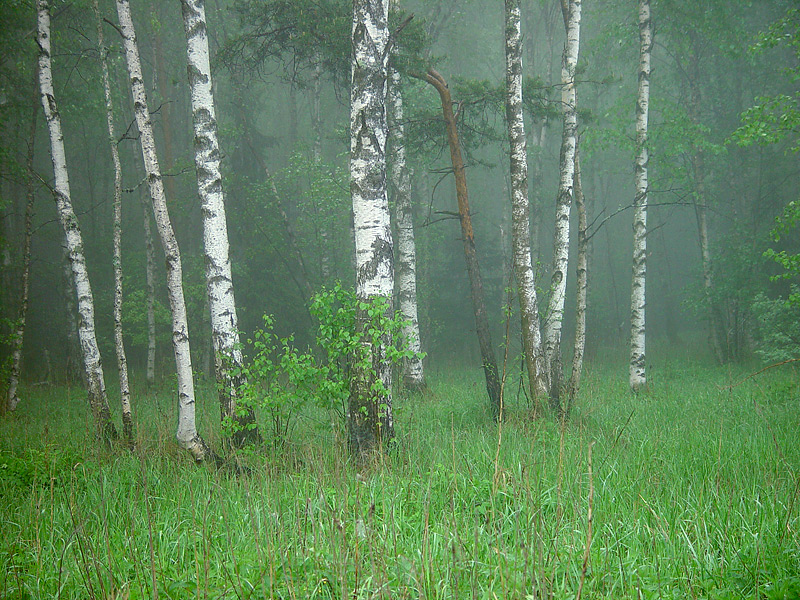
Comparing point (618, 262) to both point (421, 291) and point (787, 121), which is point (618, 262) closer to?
point (421, 291)

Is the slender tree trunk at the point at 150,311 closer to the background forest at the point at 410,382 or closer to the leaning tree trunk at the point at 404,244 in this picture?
the background forest at the point at 410,382

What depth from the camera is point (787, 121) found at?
8.27m

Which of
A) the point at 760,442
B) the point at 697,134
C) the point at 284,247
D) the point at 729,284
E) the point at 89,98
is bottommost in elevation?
the point at 760,442

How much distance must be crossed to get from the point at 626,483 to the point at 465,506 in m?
1.58

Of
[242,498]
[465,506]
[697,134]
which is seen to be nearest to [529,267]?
[465,506]

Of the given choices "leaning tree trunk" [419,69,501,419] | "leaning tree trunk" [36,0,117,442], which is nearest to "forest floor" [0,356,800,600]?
"leaning tree trunk" [36,0,117,442]

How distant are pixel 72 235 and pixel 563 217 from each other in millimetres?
8011

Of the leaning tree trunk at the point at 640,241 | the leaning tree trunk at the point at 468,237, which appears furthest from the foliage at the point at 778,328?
the leaning tree trunk at the point at 468,237

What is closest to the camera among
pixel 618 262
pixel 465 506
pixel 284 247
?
pixel 465 506

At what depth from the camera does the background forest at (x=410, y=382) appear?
3.25m

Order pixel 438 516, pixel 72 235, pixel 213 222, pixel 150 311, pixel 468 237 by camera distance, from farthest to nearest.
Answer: pixel 150 311 → pixel 468 237 → pixel 72 235 → pixel 213 222 → pixel 438 516

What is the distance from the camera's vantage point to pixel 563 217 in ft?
29.7

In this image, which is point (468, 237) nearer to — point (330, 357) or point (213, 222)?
point (330, 357)

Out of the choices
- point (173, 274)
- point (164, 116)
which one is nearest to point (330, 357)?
point (173, 274)
